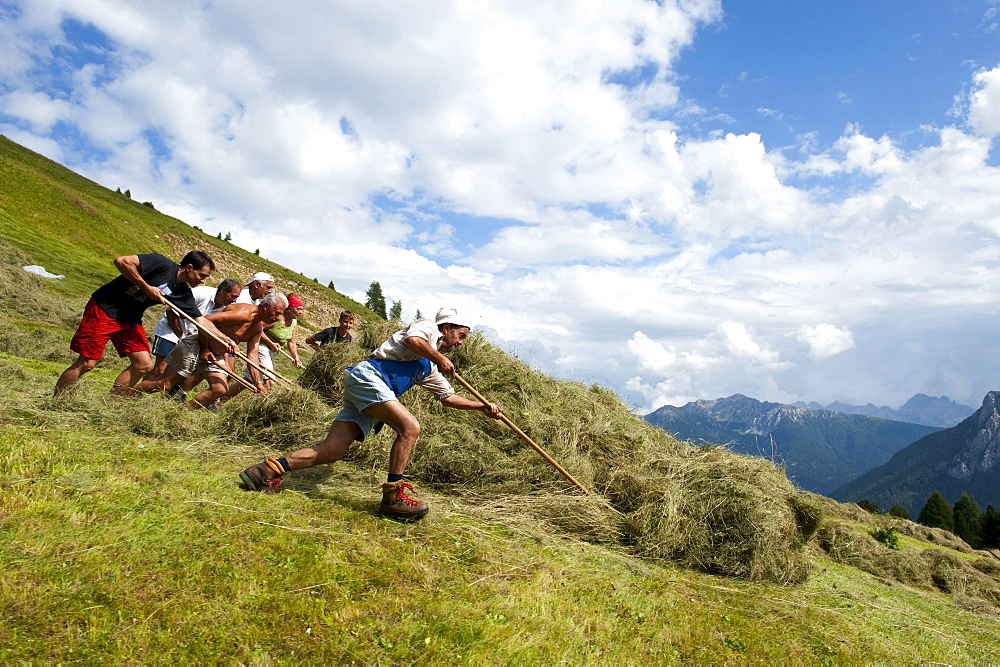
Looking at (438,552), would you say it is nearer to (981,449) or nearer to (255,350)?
(255,350)

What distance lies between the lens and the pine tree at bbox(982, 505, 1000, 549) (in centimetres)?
3916

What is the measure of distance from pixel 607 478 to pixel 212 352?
466 cm

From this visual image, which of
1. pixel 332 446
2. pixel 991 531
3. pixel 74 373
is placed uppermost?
pixel 332 446

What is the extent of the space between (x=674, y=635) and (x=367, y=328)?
571 cm

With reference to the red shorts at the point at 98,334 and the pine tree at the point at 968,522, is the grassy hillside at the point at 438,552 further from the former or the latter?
the pine tree at the point at 968,522

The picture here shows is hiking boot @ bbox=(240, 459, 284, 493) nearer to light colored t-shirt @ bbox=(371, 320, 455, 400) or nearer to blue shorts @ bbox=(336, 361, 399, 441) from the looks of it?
blue shorts @ bbox=(336, 361, 399, 441)

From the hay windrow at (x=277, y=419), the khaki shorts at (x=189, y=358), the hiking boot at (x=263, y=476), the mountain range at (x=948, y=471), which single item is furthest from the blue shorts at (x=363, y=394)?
the mountain range at (x=948, y=471)

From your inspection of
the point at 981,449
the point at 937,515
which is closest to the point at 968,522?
the point at 937,515

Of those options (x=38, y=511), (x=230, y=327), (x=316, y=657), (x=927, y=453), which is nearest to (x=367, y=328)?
(x=230, y=327)

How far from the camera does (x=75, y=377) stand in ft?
16.4

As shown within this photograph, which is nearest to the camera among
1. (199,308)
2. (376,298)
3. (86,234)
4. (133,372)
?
(133,372)

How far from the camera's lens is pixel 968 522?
46188 mm

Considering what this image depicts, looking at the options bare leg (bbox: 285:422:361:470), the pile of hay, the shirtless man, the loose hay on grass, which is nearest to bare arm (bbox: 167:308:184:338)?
the shirtless man

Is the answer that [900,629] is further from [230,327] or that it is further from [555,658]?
[230,327]
